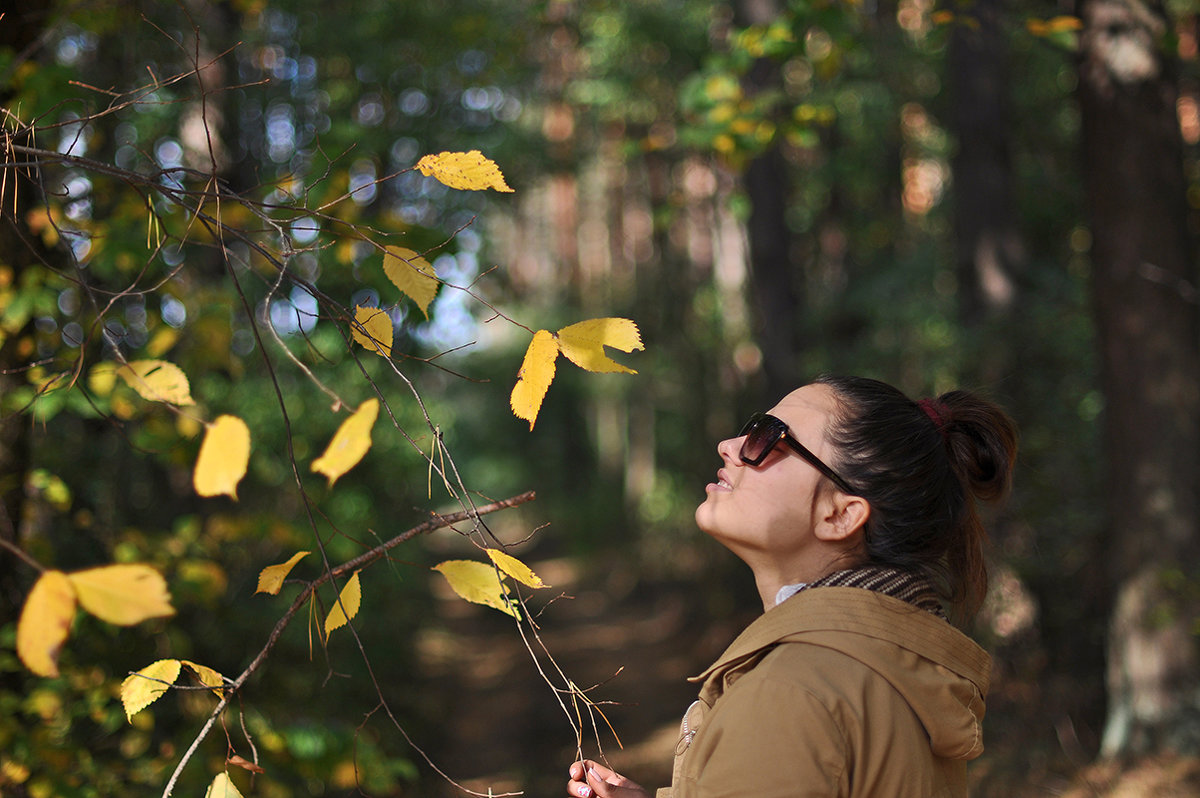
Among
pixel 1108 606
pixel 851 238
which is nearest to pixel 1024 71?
pixel 851 238

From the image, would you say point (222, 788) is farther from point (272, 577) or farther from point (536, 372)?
point (536, 372)

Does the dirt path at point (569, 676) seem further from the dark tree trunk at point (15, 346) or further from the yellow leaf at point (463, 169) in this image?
the yellow leaf at point (463, 169)

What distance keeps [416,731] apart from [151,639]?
437 cm

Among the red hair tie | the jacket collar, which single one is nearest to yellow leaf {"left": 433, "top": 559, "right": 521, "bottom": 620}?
the jacket collar

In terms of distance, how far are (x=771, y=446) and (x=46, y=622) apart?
116 cm

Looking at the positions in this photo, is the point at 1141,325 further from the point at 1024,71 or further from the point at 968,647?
the point at 1024,71

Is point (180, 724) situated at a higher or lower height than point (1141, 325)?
lower

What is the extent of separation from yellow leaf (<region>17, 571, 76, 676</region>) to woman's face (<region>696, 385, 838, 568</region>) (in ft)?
3.34

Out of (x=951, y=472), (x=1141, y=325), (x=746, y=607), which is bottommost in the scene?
A: (x=746, y=607)

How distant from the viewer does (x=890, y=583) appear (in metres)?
1.60

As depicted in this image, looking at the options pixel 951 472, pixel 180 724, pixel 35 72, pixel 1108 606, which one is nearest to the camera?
pixel 951 472

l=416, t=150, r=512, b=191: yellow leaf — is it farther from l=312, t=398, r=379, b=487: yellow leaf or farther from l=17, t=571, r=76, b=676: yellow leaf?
l=17, t=571, r=76, b=676: yellow leaf

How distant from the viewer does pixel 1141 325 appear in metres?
4.75

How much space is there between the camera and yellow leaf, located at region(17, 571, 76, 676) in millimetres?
921
